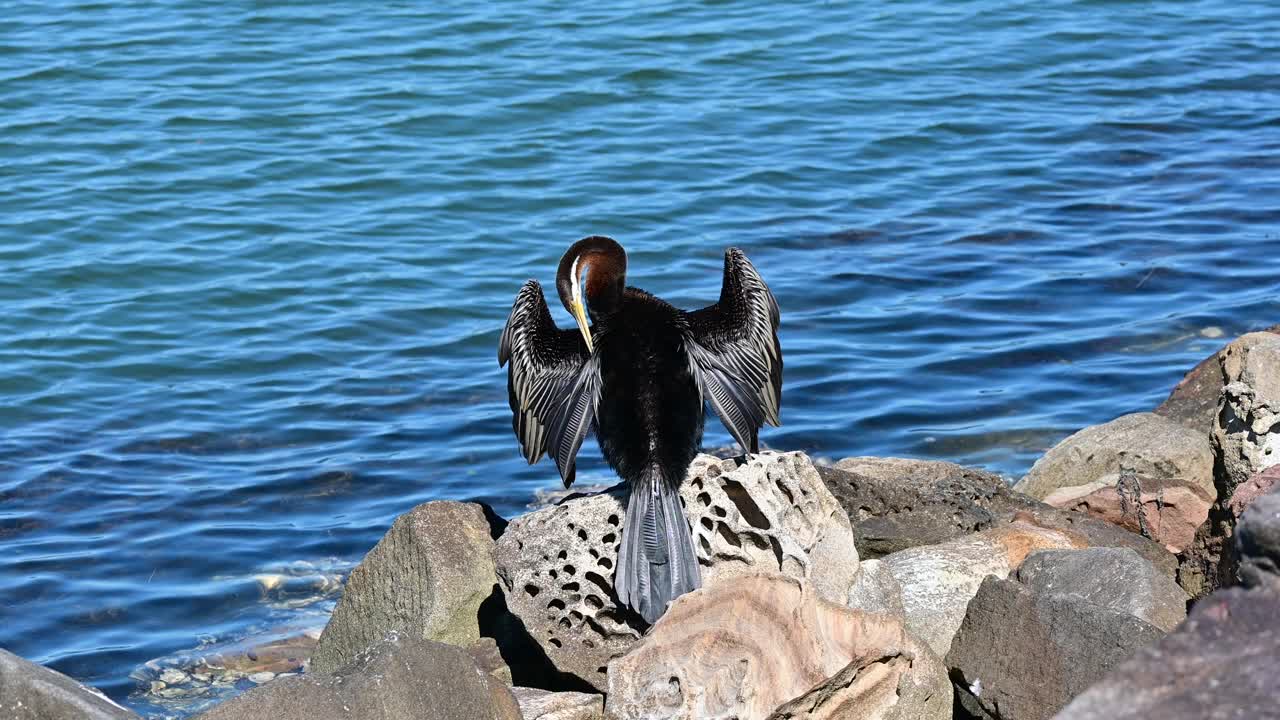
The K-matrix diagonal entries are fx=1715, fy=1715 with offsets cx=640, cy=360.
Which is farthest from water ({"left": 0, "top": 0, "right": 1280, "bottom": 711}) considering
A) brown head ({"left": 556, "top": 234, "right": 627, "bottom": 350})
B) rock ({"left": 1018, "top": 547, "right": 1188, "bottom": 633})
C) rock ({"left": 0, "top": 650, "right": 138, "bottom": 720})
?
rock ({"left": 1018, "top": 547, "right": 1188, "bottom": 633})

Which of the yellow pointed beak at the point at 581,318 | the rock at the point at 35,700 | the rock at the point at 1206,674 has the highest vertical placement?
the rock at the point at 1206,674

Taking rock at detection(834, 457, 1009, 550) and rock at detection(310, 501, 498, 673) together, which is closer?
rock at detection(310, 501, 498, 673)

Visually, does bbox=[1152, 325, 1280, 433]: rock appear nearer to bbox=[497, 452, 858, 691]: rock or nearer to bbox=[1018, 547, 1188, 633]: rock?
bbox=[1018, 547, 1188, 633]: rock

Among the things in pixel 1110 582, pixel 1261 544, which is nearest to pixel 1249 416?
pixel 1110 582

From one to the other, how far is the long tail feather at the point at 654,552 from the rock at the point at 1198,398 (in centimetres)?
322

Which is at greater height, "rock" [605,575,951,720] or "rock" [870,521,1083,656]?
"rock" [605,575,951,720]

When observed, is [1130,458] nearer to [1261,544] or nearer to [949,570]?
[949,570]

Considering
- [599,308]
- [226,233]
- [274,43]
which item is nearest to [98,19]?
[274,43]

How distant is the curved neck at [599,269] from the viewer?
573 cm

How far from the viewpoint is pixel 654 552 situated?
195 inches

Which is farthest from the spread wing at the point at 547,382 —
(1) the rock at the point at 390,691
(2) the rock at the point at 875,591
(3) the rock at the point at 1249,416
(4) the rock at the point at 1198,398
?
(4) the rock at the point at 1198,398

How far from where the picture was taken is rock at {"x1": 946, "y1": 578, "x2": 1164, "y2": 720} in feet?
14.2

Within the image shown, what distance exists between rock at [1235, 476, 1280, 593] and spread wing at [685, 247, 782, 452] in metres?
3.05

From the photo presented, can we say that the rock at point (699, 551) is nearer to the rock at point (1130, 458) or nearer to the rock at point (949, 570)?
the rock at point (949, 570)
